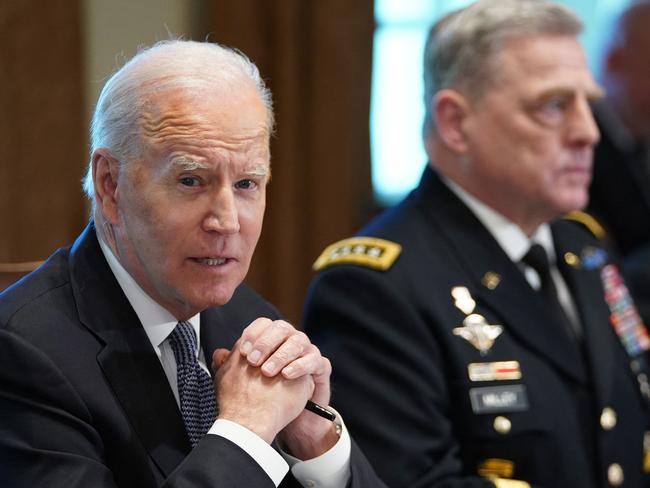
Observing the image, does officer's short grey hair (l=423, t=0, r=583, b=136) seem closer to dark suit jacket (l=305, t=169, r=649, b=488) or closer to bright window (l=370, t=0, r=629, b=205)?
dark suit jacket (l=305, t=169, r=649, b=488)

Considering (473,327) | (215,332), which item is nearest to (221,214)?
(215,332)

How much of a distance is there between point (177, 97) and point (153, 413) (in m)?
0.46

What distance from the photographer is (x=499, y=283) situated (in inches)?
93.0

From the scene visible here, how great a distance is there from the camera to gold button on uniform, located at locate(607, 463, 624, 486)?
2324 mm

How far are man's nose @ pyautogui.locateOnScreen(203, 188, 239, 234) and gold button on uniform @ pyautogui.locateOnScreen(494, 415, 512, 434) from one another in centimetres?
84

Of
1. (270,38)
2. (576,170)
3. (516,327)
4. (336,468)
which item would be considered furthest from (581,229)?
(270,38)

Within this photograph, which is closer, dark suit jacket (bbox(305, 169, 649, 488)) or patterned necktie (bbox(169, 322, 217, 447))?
patterned necktie (bbox(169, 322, 217, 447))

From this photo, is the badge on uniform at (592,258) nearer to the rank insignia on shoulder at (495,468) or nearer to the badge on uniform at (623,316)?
the badge on uniform at (623,316)

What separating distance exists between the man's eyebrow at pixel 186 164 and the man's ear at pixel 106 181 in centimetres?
10

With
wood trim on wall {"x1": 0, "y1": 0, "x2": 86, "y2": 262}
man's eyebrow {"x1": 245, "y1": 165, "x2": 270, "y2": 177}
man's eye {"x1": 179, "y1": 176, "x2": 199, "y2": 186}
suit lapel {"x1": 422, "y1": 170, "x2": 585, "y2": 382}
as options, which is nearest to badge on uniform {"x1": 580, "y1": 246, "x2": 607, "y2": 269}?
suit lapel {"x1": 422, "y1": 170, "x2": 585, "y2": 382}

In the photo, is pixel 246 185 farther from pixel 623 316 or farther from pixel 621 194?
pixel 621 194

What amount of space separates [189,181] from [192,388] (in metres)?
0.32

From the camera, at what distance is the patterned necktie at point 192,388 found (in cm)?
168

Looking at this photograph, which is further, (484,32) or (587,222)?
(587,222)
